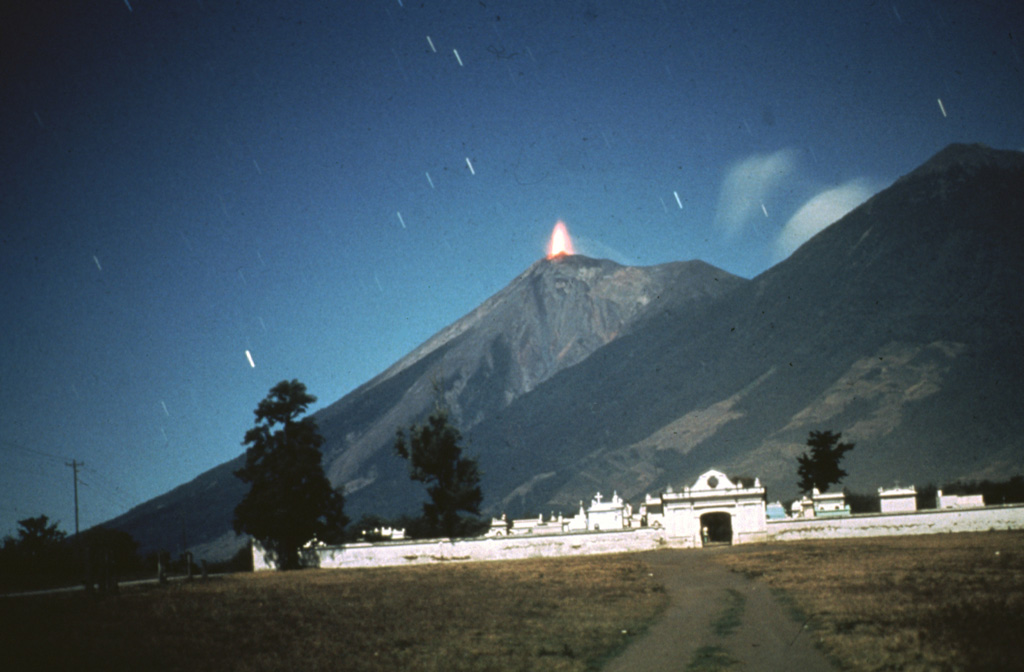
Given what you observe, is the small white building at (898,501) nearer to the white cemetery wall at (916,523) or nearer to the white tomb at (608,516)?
the white cemetery wall at (916,523)

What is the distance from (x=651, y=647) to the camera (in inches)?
566

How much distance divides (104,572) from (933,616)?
2734cm

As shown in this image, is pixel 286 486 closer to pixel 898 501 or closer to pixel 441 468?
pixel 441 468

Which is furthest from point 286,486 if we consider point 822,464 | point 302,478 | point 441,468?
point 822,464

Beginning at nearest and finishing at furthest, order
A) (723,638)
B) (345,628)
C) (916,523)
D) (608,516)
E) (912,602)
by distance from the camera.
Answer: (723,638), (912,602), (345,628), (916,523), (608,516)

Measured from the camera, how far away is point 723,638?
14891mm

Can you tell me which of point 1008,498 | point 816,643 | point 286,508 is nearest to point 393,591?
point 816,643

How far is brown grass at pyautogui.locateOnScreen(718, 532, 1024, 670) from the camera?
1214cm

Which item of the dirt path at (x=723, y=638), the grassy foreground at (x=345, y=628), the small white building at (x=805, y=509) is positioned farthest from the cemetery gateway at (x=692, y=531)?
the dirt path at (x=723, y=638)

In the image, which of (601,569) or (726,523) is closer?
(601,569)

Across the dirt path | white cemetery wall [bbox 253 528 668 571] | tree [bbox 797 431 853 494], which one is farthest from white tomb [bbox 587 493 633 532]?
the dirt path

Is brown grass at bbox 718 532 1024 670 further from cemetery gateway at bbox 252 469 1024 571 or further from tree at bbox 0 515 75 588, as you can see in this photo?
tree at bbox 0 515 75 588

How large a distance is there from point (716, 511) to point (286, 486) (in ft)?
89.5

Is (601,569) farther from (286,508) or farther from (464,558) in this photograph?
(286,508)
